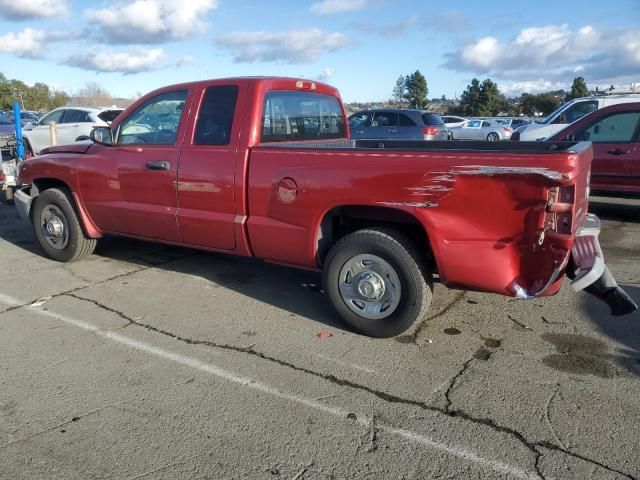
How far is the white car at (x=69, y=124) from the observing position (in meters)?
14.8

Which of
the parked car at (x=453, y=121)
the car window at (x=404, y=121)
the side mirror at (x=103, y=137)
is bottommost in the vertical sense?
the parked car at (x=453, y=121)

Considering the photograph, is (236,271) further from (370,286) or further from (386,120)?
Result: (386,120)

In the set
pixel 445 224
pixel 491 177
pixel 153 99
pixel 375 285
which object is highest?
pixel 153 99

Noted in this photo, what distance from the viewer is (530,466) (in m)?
2.76

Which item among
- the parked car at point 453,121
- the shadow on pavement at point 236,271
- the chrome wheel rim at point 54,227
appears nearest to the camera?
the shadow on pavement at point 236,271

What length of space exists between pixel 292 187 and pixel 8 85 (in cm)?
5378

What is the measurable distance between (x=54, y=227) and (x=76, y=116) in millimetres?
10093

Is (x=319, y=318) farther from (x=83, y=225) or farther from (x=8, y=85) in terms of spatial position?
(x=8, y=85)

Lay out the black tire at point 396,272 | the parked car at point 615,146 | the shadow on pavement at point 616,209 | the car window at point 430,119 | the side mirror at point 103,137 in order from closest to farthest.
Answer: the black tire at point 396,272 < the side mirror at point 103,137 < the parked car at point 615,146 < the shadow on pavement at point 616,209 < the car window at point 430,119

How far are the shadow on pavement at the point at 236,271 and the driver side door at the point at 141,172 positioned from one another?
2.43 ft

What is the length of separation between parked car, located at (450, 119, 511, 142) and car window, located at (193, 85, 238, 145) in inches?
978

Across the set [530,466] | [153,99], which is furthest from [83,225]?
[530,466]

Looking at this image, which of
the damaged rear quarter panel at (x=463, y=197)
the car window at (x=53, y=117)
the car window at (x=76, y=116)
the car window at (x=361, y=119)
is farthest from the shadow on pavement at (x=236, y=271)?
the car window at (x=361, y=119)

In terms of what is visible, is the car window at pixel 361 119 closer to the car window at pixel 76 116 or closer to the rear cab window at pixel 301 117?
the car window at pixel 76 116
